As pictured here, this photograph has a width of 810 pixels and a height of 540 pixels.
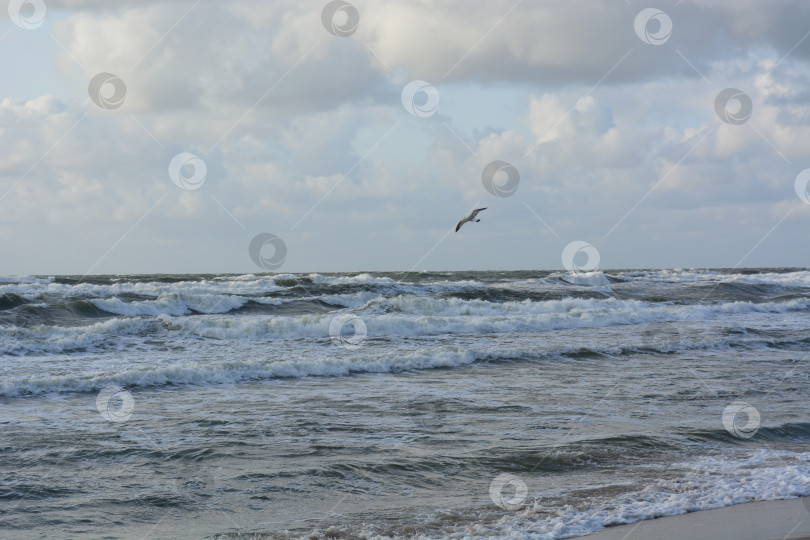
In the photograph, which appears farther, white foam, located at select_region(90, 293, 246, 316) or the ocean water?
white foam, located at select_region(90, 293, 246, 316)

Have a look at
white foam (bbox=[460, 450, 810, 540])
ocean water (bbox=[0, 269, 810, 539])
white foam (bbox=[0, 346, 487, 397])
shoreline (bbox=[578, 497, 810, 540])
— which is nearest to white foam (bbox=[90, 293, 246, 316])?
ocean water (bbox=[0, 269, 810, 539])

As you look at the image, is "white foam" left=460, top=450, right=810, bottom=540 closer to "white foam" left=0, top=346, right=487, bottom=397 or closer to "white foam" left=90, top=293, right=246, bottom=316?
"white foam" left=0, top=346, right=487, bottom=397

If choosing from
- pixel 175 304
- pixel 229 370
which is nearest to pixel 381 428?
pixel 229 370

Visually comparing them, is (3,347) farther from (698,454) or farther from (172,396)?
(698,454)

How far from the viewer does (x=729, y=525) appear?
6.04m

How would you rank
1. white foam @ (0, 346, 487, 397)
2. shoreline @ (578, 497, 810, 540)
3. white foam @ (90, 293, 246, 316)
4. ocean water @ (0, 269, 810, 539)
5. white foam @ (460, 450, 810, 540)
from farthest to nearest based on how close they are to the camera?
white foam @ (90, 293, 246, 316) → white foam @ (0, 346, 487, 397) → ocean water @ (0, 269, 810, 539) → white foam @ (460, 450, 810, 540) → shoreline @ (578, 497, 810, 540)

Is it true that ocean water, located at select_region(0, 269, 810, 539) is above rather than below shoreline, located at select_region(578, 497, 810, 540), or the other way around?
above

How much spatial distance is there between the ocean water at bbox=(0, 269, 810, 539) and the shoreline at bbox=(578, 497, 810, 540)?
159 millimetres

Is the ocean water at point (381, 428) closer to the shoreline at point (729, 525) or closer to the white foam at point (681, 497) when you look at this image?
the white foam at point (681, 497)

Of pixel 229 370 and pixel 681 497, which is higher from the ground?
pixel 229 370

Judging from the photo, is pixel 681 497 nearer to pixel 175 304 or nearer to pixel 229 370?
pixel 229 370

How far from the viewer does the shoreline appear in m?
5.76

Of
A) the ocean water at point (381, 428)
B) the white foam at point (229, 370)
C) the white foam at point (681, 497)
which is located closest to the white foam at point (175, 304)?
the ocean water at point (381, 428)

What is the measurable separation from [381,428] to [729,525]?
15.0ft
